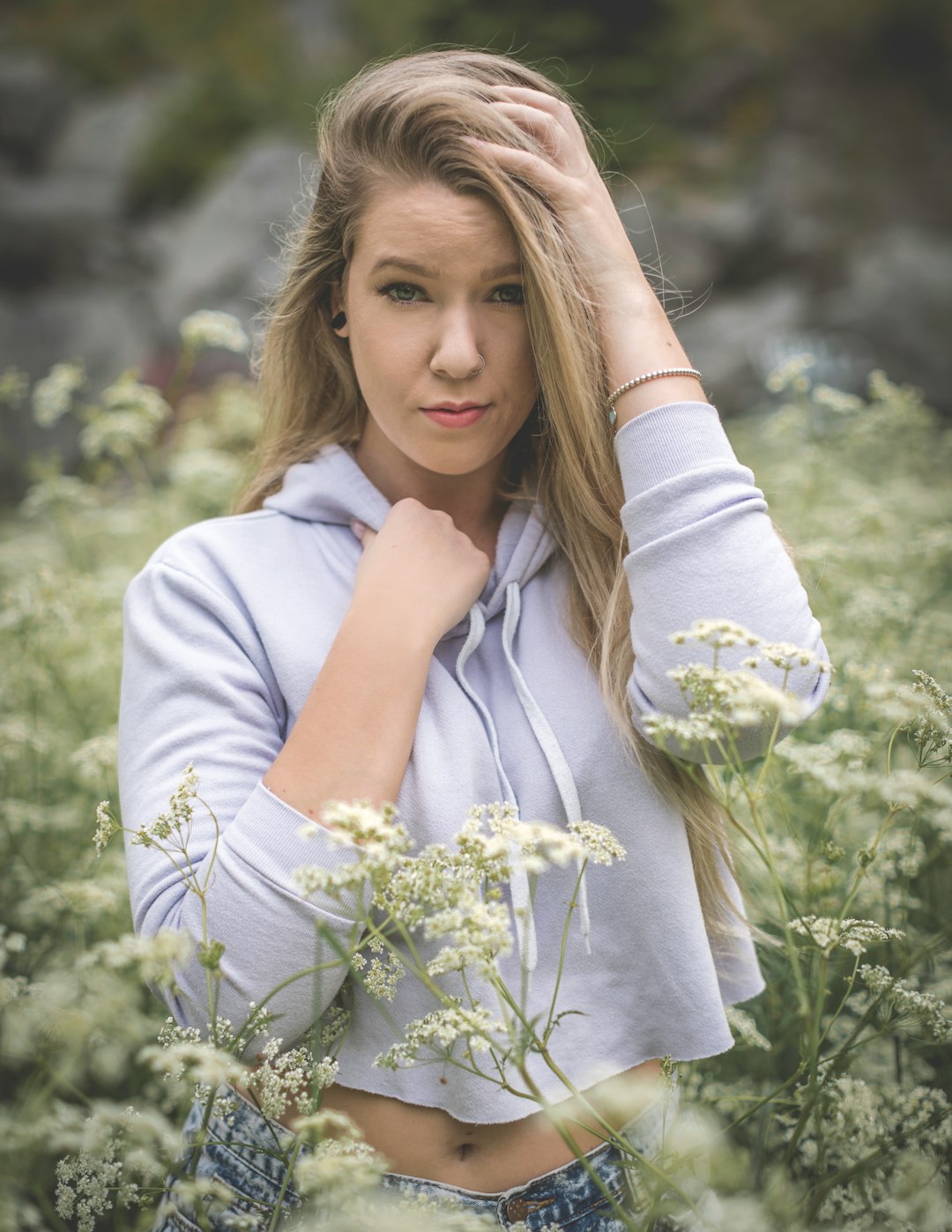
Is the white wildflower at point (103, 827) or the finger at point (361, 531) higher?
the finger at point (361, 531)

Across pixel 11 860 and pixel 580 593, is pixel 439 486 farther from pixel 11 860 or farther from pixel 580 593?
pixel 11 860

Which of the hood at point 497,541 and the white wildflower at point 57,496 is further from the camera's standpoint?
the white wildflower at point 57,496

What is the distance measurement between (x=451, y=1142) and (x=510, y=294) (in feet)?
4.42

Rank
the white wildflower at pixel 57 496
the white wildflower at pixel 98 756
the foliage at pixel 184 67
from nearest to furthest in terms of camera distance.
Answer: the white wildflower at pixel 98 756 < the white wildflower at pixel 57 496 < the foliage at pixel 184 67

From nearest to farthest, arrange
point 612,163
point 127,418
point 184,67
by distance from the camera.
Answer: point 127,418 → point 612,163 → point 184,67

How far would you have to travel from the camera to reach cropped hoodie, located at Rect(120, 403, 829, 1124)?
1.28 meters

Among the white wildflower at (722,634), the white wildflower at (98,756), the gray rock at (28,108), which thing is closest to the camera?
the white wildflower at (722,634)

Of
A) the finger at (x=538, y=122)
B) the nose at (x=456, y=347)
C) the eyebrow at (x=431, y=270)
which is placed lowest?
the nose at (x=456, y=347)

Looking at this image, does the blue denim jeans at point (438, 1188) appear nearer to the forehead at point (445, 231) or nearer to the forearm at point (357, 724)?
the forearm at point (357, 724)

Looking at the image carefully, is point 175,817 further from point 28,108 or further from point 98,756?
point 28,108

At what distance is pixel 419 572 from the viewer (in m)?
1.54

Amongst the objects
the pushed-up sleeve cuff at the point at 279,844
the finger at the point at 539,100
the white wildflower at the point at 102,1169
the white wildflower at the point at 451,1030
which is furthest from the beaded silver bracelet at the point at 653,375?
the white wildflower at the point at 102,1169

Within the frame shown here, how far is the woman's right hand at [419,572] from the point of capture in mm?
1464

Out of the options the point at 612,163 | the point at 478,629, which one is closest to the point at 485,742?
the point at 478,629
